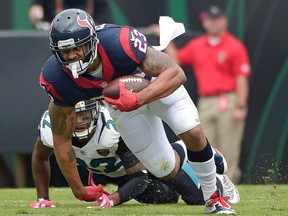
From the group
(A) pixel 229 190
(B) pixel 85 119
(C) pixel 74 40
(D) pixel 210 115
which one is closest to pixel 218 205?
(A) pixel 229 190

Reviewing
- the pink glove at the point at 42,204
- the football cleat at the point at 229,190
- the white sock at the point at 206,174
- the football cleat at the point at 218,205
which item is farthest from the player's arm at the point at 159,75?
the pink glove at the point at 42,204

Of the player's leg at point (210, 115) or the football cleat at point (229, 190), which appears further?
the player's leg at point (210, 115)

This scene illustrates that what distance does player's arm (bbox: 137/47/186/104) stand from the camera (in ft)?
18.5

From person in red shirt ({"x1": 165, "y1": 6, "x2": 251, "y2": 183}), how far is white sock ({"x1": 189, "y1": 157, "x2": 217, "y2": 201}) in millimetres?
3801

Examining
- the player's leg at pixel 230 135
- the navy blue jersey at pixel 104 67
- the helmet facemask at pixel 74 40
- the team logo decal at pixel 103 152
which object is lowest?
the player's leg at pixel 230 135

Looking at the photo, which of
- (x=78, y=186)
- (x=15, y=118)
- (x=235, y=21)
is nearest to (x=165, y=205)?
(x=78, y=186)

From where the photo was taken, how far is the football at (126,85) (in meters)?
5.61

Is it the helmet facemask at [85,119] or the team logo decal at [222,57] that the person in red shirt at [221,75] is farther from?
the helmet facemask at [85,119]

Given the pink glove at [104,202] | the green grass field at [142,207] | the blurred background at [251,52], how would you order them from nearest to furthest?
1. the green grass field at [142,207]
2. the pink glove at [104,202]
3. the blurred background at [251,52]

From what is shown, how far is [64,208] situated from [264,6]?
4.22 meters

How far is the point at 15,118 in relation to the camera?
959 centimetres

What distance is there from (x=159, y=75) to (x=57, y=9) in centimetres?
429

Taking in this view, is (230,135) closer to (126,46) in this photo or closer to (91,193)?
(91,193)

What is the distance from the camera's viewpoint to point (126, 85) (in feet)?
18.5
